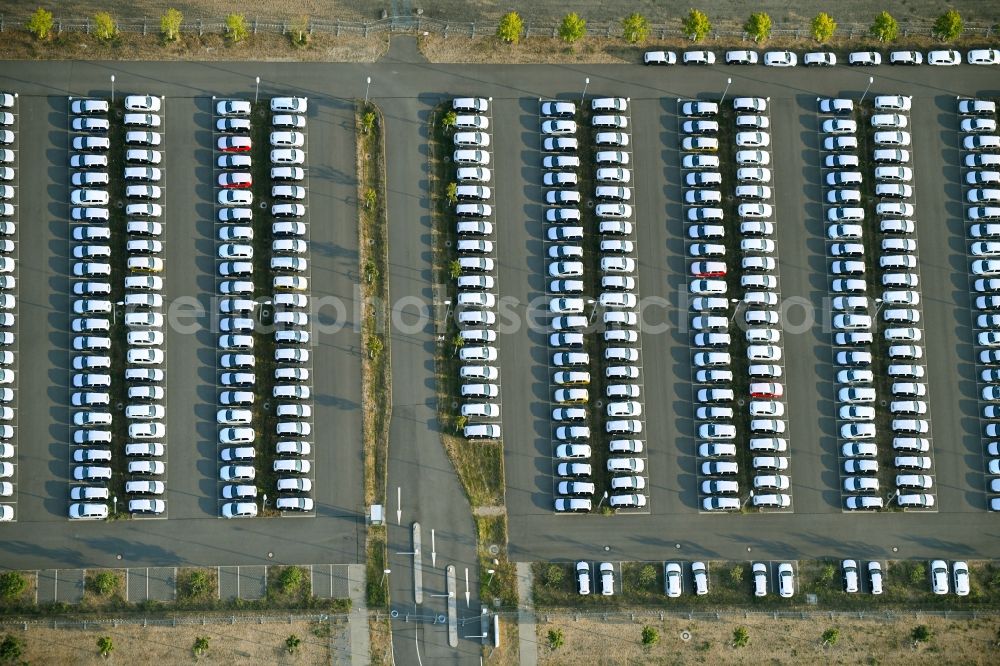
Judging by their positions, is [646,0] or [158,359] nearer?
[158,359]

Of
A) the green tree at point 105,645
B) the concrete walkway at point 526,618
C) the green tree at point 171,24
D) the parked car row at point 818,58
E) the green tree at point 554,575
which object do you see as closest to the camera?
the green tree at point 105,645

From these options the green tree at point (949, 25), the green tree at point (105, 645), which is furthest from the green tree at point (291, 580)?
the green tree at point (949, 25)

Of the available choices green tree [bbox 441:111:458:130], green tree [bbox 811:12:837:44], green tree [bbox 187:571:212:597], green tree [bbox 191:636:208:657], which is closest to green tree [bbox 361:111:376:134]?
green tree [bbox 441:111:458:130]

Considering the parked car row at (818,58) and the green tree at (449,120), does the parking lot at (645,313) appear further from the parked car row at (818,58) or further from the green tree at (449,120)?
the green tree at (449,120)

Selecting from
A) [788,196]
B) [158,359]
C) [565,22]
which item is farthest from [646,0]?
[158,359]

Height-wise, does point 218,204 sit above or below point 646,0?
below

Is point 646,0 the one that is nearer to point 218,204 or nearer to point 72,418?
point 218,204
